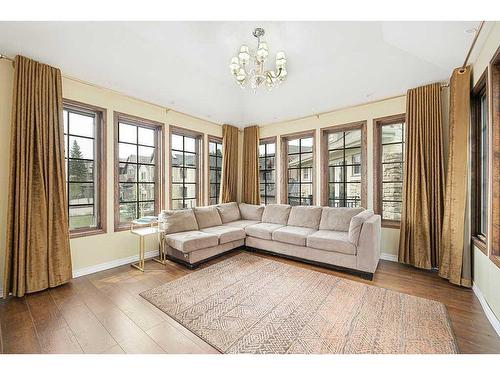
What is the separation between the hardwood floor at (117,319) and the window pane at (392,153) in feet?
5.89

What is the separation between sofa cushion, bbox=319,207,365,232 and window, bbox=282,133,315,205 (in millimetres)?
737

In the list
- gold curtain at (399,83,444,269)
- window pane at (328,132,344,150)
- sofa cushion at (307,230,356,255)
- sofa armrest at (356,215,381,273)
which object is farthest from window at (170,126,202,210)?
gold curtain at (399,83,444,269)

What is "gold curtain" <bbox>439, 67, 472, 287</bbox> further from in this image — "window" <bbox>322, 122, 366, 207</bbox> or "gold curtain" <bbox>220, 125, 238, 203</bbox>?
"gold curtain" <bbox>220, 125, 238, 203</bbox>

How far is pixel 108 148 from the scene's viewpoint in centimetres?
328

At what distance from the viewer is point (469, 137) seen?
103 inches

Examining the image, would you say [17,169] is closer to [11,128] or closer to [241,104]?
[11,128]

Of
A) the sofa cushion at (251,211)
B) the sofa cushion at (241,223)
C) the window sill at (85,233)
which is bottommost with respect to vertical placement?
the sofa cushion at (241,223)

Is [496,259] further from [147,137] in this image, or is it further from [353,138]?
[147,137]

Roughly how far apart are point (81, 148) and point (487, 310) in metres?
→ 5.00

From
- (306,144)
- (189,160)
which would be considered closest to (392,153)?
(306,144)

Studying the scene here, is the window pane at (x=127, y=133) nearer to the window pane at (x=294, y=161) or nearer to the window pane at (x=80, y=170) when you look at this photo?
the window pane at (x=80, y=170)

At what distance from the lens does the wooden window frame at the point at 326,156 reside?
3.84 m

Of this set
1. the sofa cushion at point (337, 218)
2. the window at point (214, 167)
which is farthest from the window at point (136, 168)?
the sofa cushion at point (337, 218)
